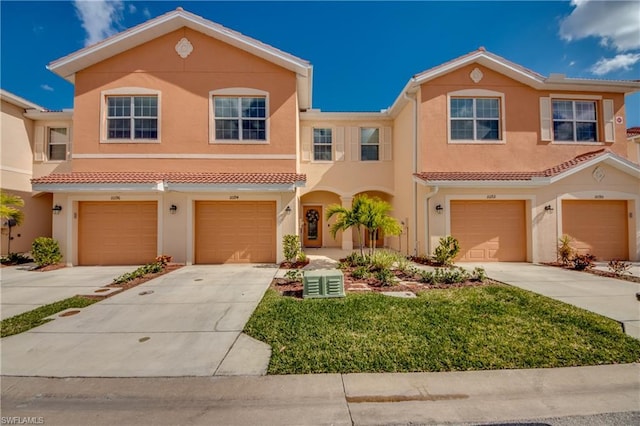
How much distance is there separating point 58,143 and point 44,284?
380 inches

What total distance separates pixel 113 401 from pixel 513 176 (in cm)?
1282

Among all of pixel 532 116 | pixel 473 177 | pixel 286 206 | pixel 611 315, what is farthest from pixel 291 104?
pixel 611 315

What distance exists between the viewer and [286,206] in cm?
1070

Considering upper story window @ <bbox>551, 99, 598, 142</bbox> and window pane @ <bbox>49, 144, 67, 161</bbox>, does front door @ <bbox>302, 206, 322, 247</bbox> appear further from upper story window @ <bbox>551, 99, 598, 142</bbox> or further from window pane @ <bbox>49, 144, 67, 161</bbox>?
window pane @ <bbox>49, 144, 67, 161</bbox>

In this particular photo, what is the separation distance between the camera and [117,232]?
1078 centimetres

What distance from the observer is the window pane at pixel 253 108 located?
11336mm

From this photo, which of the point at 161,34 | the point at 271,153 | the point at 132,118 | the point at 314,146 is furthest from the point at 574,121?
the point at 132,118

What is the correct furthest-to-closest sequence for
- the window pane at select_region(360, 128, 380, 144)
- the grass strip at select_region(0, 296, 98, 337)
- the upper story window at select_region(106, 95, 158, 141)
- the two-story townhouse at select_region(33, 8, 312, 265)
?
the window pane at select_region(360, 128, 380, 144) → the upper story window at select_region(106, 95, 158, 141) → the two-story townhouse at select_region(33, 8, 312, 265) → the grass strip at select_region(0, 296, 98, 337)

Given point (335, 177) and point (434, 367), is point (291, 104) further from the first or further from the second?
point (434, 367)

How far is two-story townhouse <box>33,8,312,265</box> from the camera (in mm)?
10633

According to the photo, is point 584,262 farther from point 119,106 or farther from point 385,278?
point 119,106

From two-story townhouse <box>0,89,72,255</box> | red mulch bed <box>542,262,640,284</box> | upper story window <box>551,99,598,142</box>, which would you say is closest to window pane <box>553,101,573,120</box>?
upper story window <box>551,99,598,142</box>

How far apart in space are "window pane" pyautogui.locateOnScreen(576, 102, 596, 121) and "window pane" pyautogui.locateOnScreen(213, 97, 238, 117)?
14.4 meters

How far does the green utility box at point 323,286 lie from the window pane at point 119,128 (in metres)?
9.85
